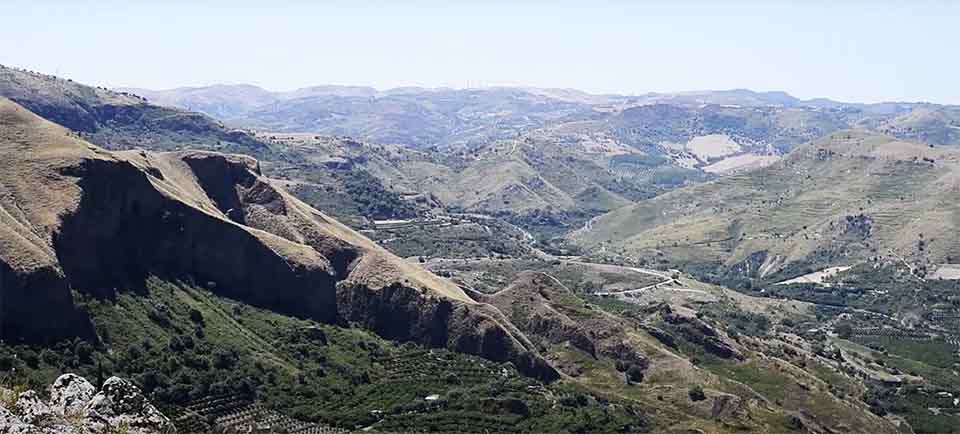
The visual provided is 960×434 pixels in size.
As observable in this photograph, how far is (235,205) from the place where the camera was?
611ft

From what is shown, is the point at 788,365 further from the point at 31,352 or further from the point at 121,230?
the point at 31,352

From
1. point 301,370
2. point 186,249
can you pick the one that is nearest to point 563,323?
point 301,370

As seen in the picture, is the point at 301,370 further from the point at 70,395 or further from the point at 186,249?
the point at 70,395

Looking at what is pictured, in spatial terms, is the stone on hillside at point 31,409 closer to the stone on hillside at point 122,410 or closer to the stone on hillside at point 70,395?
the stone on hillside at point 70,395

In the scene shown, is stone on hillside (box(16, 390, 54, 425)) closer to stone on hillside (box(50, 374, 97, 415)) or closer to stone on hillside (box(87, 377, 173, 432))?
stone on hillside (box(50, 374, 97, 415))

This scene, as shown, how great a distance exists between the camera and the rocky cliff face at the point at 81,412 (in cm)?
4462

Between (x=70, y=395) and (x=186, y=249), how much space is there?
10640 centimetres

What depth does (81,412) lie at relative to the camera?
162 ft

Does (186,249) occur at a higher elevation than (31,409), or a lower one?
lower

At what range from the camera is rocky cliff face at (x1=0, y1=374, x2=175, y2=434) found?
146ft

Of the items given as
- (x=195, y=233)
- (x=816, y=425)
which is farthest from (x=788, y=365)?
(x=195, y=233)

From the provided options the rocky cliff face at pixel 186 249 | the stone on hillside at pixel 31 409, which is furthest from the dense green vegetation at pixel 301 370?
the stone on hillside at pixel 31 409

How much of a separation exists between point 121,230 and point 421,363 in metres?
51.5

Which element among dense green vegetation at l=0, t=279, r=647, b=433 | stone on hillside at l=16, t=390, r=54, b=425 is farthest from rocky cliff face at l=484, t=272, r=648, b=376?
stone on hillside at l=16, t=390, r=54, b=425
